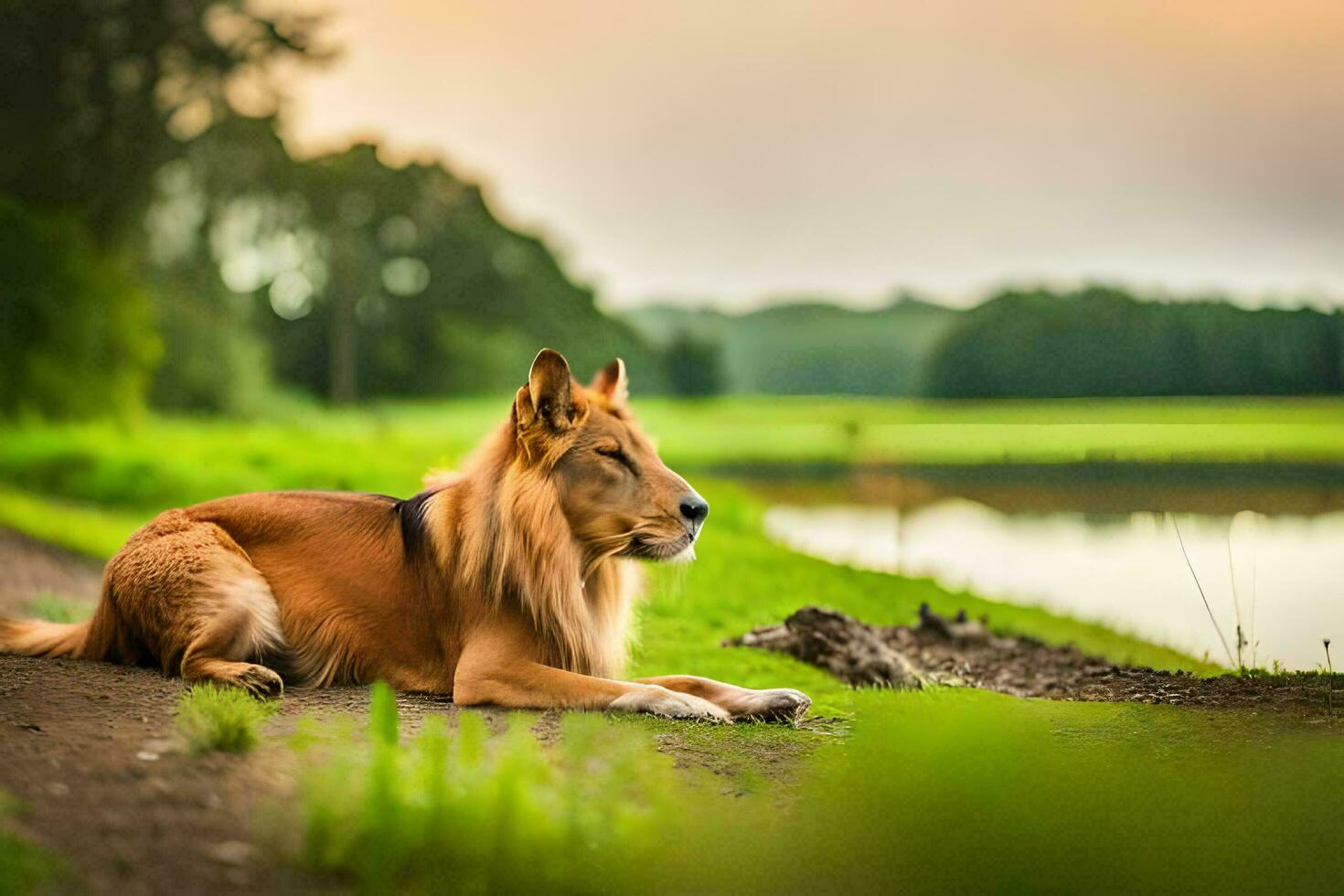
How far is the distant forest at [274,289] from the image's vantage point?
95.1 feet

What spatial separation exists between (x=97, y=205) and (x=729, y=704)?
2930 centimetres

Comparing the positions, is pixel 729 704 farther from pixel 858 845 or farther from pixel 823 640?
pixel 823 640

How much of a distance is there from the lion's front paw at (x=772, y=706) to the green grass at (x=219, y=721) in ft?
7.93

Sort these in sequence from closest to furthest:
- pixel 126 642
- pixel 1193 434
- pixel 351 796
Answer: pixel 351 796 → pixel 126 642 → pixel 1193 434

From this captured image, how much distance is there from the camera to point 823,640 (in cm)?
956

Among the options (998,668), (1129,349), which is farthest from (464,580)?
(1129,349)

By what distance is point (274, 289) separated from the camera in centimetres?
4709

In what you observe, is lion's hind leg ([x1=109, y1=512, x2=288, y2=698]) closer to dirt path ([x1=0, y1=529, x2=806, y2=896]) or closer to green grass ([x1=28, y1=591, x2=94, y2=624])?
dirt path ([x1=0, y1=529, x2=806, y2=896])

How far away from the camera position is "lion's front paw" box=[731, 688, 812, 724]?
22.3ft

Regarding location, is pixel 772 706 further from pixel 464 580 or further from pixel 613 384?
pixel 613 384

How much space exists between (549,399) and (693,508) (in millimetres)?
971

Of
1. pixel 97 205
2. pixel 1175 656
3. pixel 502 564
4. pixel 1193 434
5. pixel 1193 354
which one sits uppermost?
pixel 97 205

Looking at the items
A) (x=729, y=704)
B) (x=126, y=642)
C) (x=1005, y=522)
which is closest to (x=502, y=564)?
(x=729, y=704)

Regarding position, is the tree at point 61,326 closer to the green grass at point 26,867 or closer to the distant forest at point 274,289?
the distant forest at point 274,289
